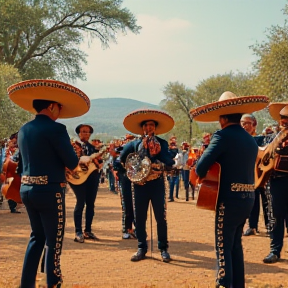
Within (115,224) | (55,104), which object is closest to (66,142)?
(55,104)

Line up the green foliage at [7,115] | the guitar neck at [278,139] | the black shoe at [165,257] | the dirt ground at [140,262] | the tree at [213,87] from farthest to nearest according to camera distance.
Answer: the tree at [213,87] → the green foliage at [7,115] → the black shoe at [165,257] → the guitar neck at [278,139] → the dirt ground at [140,262]

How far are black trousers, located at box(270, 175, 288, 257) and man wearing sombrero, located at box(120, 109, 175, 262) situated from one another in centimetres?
152

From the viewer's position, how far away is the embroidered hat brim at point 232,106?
510 cm

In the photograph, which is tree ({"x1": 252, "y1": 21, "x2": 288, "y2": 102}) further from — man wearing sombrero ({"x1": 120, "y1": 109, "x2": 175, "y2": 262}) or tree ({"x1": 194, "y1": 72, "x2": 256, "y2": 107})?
tree ({"x1": 194, "y1": 72, "x2": 256, "y2": 107})

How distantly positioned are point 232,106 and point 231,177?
72cm

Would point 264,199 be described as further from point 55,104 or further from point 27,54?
point 27,54

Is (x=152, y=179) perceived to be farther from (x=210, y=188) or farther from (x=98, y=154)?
(x=210, y=188)

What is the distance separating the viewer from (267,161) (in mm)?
7398

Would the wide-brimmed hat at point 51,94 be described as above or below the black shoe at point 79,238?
above

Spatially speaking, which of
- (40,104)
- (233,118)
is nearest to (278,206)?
(233,118)

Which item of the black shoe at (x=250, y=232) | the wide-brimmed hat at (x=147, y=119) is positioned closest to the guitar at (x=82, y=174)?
the wide-brimmed hat at (x=147, y=119)

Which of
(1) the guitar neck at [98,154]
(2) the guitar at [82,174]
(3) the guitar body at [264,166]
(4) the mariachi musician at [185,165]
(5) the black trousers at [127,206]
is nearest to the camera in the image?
(3) the guitar body at [264,166]

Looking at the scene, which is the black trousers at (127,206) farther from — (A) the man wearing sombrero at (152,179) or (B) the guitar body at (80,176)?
(A) the man wearing sombrero at (152,179)

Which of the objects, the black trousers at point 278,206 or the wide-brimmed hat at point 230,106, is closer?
the wide-brimmed hat at point 230,106
